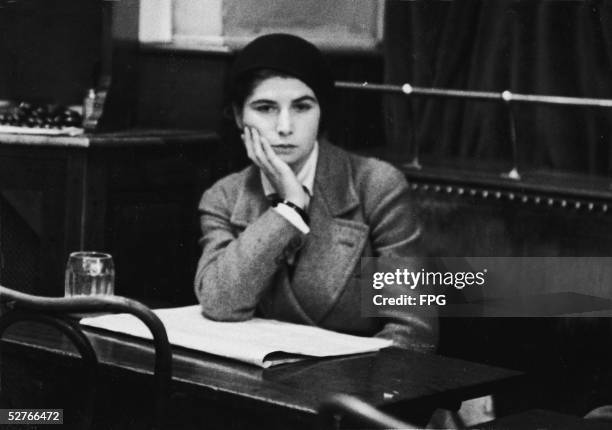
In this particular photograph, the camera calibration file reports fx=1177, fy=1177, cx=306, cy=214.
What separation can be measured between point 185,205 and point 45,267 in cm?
62

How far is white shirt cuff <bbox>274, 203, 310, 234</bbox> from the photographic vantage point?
2848 mm

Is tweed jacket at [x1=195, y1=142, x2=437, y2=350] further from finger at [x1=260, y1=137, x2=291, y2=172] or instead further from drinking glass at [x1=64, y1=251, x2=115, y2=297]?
drinking glass at [x1=64, y1=251, x2=115, y2=297]

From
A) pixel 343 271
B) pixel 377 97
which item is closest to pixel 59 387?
pixel 343 271

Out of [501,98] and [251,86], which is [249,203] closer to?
[251,86]

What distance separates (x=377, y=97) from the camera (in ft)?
15.9

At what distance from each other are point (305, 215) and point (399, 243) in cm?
25

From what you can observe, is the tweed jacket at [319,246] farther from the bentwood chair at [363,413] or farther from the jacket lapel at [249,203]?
the bentwood chair at [363,413]

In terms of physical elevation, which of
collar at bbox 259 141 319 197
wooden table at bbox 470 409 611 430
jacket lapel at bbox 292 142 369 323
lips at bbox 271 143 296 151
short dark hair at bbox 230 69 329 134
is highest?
short dark hair at bbox 230 69 329 134

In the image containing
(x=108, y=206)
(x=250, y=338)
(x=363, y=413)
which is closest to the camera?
(x=363, y=413)

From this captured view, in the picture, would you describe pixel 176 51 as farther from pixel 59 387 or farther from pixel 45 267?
pixel 59 387

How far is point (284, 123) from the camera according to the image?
9.62ft

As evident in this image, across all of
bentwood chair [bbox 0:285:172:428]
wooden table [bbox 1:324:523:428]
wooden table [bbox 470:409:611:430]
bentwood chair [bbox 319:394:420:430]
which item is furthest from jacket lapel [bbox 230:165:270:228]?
bentwood chair [bbox 319:394:420:430]

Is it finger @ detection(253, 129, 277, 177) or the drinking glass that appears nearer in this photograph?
the drinking glass

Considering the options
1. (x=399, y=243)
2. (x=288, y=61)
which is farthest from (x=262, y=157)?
(x=399, y=243)
